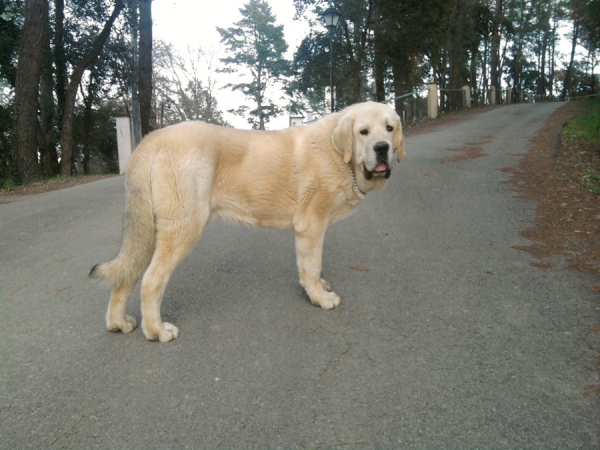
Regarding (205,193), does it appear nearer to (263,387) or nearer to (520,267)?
(263,387)

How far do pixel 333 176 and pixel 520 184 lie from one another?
6183mm

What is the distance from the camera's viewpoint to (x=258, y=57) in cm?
4781

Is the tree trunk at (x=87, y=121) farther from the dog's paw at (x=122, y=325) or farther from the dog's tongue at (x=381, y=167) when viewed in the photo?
the dog's tongue at (x=381, y=167)

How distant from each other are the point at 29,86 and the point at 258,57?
3599cm

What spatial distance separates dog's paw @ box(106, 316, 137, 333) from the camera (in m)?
3.81

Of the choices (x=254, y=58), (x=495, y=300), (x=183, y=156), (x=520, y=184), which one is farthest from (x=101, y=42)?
(x=254, y=58)

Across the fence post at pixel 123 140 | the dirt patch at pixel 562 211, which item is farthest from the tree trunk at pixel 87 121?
the dirt patch at pixel 562 211

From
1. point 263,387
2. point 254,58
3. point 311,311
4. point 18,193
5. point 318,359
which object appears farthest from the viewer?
point 254,58

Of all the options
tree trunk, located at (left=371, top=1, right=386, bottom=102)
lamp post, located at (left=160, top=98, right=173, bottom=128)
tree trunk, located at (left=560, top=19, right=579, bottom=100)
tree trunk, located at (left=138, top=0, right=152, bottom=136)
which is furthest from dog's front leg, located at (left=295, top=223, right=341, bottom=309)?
tree trunk, located at (left=560, top=19, right=579, bottom=100)

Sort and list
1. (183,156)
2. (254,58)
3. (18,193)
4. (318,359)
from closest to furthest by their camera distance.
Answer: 1. (318,359)
2. (183,156)
3. (18,193)
4. (254,58)

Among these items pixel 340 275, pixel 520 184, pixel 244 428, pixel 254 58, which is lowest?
pixel 244 428

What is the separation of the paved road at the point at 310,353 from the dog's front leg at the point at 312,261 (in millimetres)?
120

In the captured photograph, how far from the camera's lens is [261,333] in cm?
383

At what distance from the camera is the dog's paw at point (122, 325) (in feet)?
12.5
